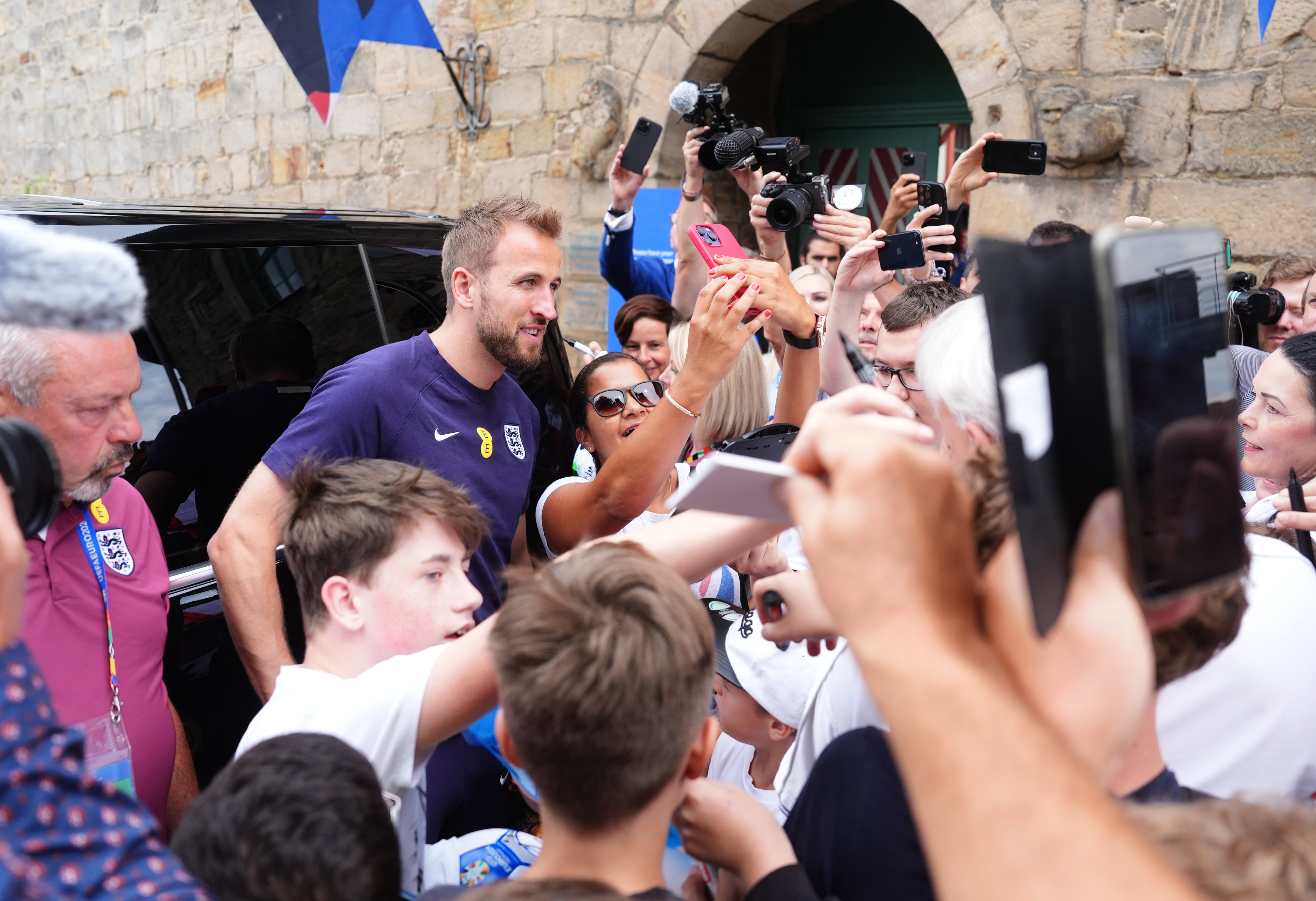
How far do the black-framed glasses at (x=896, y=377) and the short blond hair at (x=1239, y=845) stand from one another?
72.9 inches

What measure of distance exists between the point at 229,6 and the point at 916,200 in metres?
7.09

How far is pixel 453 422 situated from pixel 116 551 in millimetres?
822

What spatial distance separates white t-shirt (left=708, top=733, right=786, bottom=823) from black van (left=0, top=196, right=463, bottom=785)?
3.48ft

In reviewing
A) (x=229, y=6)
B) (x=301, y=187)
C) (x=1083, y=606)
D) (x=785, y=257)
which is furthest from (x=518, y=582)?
(x=229, y=6)

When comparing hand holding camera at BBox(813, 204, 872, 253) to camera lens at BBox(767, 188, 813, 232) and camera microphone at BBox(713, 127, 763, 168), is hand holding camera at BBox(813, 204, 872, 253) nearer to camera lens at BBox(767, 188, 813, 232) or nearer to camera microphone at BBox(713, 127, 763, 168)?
camera lens at BBox(767, 188, 813, 232)

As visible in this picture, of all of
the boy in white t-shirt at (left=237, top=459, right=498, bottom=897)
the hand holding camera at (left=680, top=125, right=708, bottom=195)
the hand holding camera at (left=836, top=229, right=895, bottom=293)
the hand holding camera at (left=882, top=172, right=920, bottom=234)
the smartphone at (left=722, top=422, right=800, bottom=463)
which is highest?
the hand holding camera at (left=680, top=125, right=708, bottom=195)

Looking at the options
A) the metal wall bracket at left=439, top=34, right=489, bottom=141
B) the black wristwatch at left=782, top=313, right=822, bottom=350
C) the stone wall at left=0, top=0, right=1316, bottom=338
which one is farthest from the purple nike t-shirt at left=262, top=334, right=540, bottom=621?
the metal wall bracket at left=439, top=34, right=489, bottom=141

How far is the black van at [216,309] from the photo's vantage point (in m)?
2.18

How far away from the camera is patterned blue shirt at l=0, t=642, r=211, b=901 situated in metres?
0.84

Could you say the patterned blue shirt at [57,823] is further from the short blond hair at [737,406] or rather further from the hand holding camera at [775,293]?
the short blond hair at [737,406]

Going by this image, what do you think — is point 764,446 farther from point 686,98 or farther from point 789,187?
point 686,98

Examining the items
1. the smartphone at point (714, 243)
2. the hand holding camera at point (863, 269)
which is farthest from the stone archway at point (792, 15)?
the smartphone at point (714, 243)

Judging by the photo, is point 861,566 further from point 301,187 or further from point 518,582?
point 301,187

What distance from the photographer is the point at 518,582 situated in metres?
1.22
